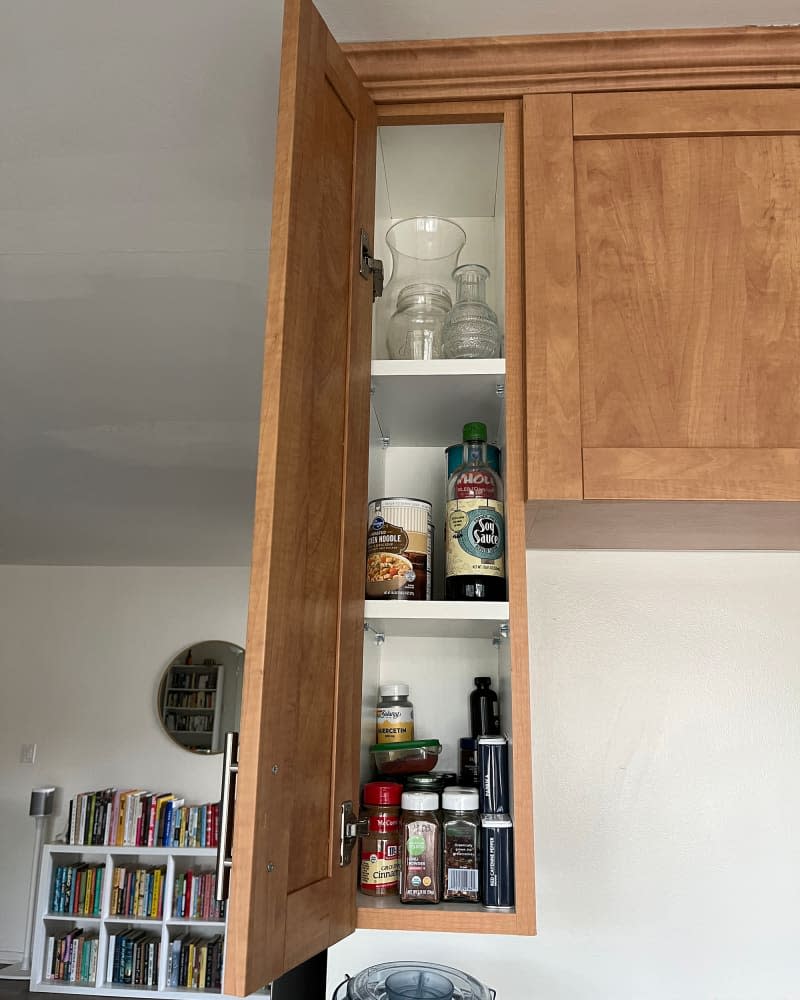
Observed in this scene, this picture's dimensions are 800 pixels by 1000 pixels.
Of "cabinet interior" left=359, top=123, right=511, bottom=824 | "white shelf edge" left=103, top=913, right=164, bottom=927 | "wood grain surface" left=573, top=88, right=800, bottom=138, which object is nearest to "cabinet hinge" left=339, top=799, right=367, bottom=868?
"cabinet interior" left=359, top=123, right=511, bottom=824

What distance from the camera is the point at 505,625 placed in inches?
37.7

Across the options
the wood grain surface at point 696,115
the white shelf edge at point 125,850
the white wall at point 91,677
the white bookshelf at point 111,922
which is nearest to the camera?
the wood grain surface at point 696,115

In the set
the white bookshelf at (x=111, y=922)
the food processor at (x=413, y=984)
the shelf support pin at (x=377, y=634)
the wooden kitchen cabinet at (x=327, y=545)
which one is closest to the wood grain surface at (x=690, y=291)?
the wooden kitchen cabinet at (x=327, y=545)

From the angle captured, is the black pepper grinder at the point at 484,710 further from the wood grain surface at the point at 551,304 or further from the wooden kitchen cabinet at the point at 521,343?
the wood grain surface at the point at 551,304

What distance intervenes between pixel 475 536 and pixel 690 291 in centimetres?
40

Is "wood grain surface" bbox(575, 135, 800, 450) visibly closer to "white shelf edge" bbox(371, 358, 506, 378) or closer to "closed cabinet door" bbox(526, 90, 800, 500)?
"closed cabinet door" bbox(526, 90, 800, 500)

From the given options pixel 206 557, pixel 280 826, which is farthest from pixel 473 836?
pixel 206 557

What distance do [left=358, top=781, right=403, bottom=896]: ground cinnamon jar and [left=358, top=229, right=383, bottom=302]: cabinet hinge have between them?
0.62m

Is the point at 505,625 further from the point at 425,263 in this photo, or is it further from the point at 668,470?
the point at 425,263

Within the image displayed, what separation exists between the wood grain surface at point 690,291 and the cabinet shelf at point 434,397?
14 centimetres

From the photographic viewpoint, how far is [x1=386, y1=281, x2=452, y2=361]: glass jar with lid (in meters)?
1.15

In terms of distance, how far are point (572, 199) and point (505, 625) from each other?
0.54 meters

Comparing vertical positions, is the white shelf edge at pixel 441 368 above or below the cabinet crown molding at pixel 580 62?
below

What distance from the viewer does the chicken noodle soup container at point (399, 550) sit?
0.98m
